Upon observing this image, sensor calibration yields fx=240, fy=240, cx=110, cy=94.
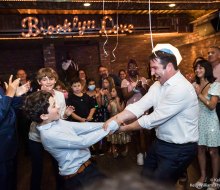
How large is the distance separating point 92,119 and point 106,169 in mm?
957

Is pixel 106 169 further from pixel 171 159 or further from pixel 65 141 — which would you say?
pixel 65 141

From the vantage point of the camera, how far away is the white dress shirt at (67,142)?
1.95 m

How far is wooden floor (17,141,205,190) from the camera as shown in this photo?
354cm

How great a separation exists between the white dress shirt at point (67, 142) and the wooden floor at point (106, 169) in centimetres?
161

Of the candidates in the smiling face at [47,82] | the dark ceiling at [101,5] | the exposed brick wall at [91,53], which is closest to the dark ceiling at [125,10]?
the dark ceiling at [101,5]

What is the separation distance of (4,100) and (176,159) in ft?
5.50

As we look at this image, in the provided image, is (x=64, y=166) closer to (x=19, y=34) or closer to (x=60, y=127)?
(x=60, y=127)

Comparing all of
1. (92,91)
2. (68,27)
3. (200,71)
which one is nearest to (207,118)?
(200,71)

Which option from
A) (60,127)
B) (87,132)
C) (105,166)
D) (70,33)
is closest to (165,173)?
(87,132)

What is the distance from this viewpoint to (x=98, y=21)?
6.20 metres

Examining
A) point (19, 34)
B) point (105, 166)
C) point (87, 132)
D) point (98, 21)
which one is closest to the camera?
point (87, 132)

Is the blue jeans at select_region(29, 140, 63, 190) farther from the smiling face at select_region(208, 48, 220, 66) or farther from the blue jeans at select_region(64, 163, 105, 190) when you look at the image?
the smiling face at select_region(208, 48, 220, 66)

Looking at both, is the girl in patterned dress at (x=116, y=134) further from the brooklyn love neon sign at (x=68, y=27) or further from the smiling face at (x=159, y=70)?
the smiling face at (x=159, y=70)

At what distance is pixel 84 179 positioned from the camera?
6.48 ft
